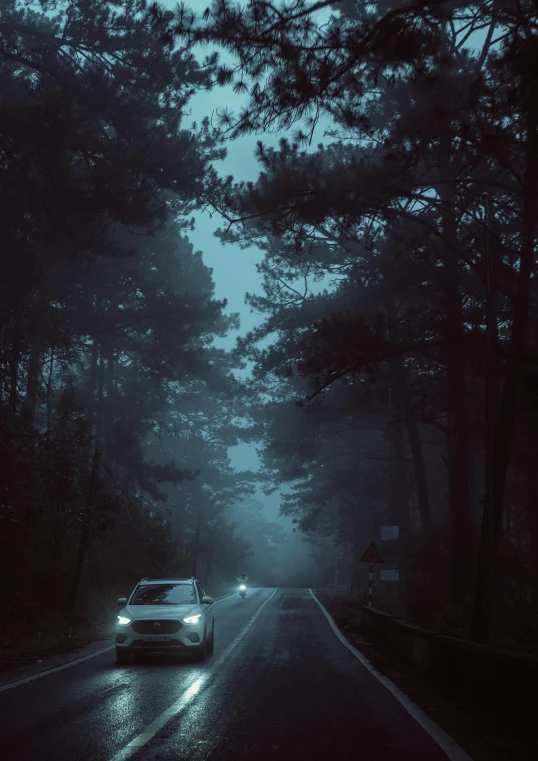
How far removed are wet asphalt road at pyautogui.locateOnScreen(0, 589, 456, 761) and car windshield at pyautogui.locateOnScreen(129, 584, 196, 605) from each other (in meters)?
1.38

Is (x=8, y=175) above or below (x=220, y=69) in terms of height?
above

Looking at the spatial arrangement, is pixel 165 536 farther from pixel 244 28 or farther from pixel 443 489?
pixel 244 28

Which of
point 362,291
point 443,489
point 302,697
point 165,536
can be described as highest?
point 362,291

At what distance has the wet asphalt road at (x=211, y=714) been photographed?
7441 millimetres

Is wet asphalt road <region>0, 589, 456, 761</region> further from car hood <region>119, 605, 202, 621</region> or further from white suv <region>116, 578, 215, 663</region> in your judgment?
car hood <region>119, 605, 202, 621</region>

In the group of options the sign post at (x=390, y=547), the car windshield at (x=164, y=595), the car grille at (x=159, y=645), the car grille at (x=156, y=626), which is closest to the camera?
the car grille at (x=159, y=645)

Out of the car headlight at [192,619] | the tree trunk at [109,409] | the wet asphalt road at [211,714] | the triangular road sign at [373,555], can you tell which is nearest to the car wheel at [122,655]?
the wet asphalt road at [211,714]

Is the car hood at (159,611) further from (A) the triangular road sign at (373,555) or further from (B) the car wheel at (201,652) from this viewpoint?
(A) the triangular road sign at (373,555)

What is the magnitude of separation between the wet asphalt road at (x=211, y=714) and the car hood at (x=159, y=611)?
897 mm

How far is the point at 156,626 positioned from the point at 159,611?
584 mm

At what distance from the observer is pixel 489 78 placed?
1380 centimetres

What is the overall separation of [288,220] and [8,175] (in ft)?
29.8

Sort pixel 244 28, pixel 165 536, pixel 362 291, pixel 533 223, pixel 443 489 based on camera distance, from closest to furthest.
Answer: pixel 244 28 < pixel 533 223 < pixel 362 291 < pixel 165 536 < pixel 443 489

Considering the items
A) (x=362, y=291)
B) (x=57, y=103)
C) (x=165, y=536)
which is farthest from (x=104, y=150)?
(x=165, y=536)
